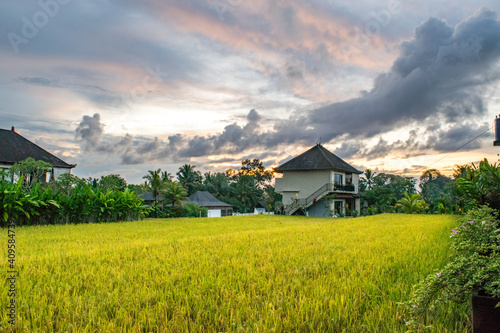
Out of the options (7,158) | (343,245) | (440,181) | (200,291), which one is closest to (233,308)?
(200,291)

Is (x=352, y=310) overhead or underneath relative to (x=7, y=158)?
underneath

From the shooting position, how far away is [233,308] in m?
2.79

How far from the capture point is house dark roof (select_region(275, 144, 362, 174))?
1308 inches

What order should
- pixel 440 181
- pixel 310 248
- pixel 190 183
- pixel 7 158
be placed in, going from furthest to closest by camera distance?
pixel 440 181
pixel 190 183
pixel 7 158
pixel 310 248

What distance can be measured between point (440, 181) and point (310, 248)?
77.8 meters

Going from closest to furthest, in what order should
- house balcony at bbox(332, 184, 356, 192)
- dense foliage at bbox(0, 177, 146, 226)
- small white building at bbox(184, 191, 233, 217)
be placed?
dense foliage at bbox(0, 177, 146, 226) < house balcony at bbox(332, 184, 356, 192) < small white building at bbox(184, 191, 233, 217)

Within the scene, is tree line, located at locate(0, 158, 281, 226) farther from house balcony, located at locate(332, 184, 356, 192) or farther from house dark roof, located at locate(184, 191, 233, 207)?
house balcony, located at locate(332, 184, 356, 192)

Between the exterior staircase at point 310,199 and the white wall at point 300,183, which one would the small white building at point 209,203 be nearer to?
the white wall at point 300,183

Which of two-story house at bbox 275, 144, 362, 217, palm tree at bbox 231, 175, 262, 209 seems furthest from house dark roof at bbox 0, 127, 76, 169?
palm tree at bbox 231, 175, 262, 209

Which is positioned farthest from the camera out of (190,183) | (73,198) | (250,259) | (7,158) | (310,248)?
(190,183)

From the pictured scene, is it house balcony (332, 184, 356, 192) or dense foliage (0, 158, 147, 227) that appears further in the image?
house balcony (332, 184, 356, 192)

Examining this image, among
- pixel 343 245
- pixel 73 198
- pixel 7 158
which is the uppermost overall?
pixel 7 158

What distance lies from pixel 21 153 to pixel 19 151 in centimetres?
32

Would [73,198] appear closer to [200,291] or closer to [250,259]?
[250,259]
